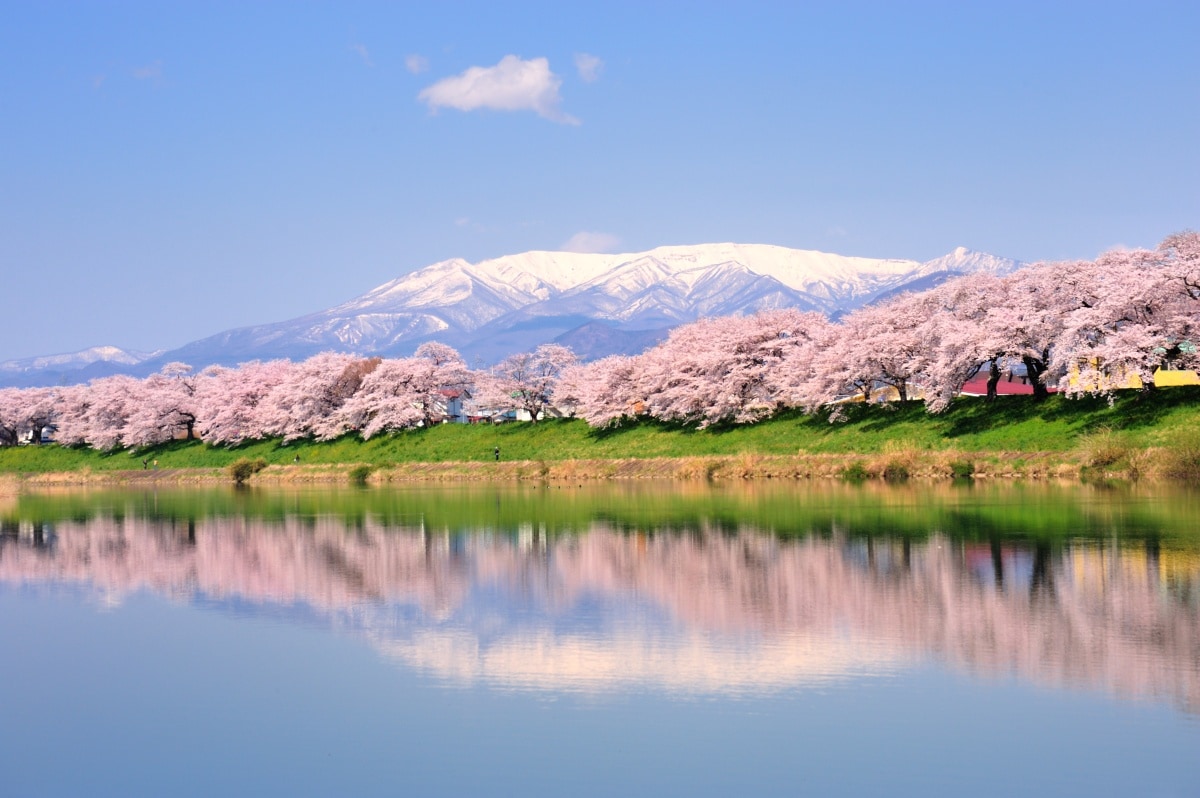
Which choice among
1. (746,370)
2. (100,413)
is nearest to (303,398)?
(100,413)

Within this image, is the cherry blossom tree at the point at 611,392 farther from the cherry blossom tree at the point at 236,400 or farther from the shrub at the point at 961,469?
the shrub at the point at 961,469

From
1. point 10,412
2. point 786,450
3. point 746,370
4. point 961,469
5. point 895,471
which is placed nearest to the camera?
point 961,469

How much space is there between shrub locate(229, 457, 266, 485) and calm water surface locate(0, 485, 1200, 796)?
60.9 metres

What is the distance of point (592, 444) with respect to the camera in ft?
281

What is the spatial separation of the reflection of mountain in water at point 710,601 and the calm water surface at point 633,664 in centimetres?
8

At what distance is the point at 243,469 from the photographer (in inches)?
3735

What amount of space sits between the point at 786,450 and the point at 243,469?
144 feet

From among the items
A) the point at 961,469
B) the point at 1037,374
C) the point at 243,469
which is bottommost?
the point at 961,469

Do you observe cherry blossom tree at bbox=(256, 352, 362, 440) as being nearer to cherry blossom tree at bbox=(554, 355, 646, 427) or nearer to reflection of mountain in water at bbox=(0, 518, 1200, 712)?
cherry blossom tree at bbox=(554, 355, 646, 427)

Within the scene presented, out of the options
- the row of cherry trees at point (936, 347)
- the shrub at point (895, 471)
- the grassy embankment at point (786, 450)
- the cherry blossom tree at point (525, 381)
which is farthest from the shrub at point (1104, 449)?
the cherry blossom tree at point (525, 381)

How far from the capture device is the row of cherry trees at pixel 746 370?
59.2 m

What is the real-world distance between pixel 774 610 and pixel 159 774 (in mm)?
10778

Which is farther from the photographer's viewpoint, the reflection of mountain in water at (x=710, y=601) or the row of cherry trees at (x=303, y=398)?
the row of cherry trees at (x=303, y=398)

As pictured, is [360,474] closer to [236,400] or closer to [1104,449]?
[236,400]
